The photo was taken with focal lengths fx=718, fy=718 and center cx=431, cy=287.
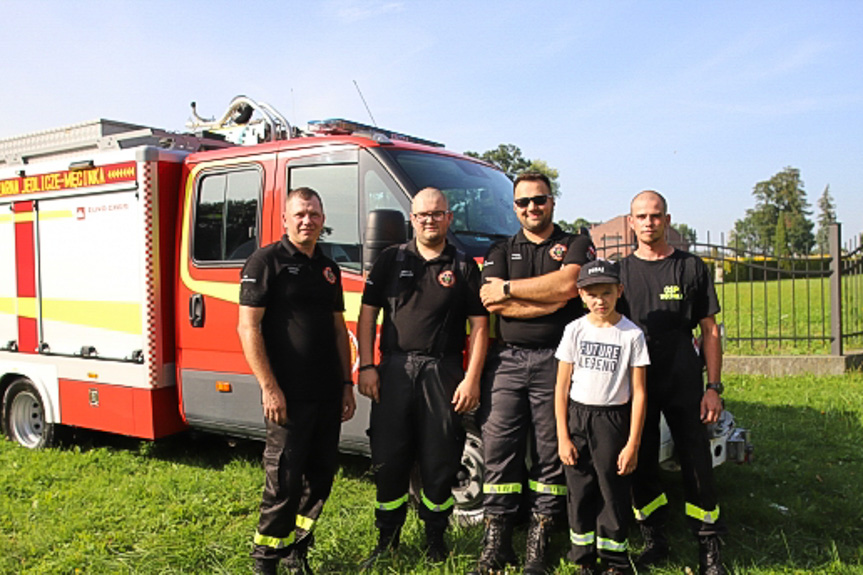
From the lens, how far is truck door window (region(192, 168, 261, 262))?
525 centimetres

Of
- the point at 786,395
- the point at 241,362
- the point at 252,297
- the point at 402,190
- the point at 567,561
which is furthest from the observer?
the point at 786,395

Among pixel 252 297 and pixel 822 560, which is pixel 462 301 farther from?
pixel 822 560

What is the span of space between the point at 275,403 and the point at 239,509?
1.70 m

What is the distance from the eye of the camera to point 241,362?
5242 mm

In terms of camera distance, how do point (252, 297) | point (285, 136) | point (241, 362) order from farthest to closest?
1. point (285, 136)
2. point (241, 362)
3. point (252, 297)

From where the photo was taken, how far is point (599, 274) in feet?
11.5

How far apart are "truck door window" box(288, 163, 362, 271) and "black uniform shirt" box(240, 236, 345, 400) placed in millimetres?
973

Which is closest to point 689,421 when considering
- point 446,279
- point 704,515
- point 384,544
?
point 704,515

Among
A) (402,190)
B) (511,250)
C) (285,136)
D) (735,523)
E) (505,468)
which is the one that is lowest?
(735,523)

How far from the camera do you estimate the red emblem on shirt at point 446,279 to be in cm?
387

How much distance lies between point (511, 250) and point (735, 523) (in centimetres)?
241

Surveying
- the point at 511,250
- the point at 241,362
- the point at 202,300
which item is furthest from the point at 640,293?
the point at 202,300

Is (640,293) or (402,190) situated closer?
(640,293)

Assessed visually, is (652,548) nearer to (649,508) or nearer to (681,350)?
(649,508)
